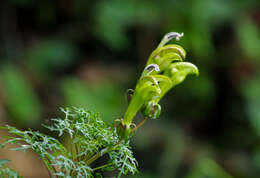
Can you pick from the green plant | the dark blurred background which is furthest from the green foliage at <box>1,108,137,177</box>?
the dark blurred background

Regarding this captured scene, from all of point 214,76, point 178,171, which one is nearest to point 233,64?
point 214,76

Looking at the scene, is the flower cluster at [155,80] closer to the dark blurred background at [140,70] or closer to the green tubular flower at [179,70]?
the green tubular flower at [179,70]

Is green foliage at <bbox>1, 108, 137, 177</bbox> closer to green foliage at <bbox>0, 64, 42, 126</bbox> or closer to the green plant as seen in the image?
the green plant

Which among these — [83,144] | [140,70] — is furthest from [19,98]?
[83,144]

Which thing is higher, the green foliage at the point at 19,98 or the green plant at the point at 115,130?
the green foliage at the point at 19,98

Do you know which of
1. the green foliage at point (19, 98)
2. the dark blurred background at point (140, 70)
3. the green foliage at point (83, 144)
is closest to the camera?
the green foliage at point (83, 144)

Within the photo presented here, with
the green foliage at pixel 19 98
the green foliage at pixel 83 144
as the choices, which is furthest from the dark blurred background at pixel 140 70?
the green foliage at pixel 83 144

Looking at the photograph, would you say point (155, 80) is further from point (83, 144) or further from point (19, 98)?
point (19, 98)
